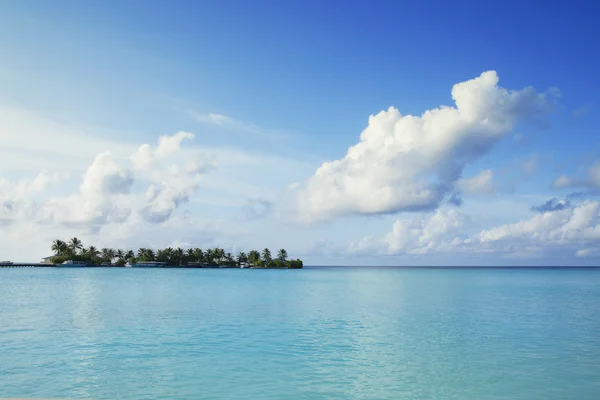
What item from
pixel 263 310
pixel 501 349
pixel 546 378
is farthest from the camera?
pixel 263 310

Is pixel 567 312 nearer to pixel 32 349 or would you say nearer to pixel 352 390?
pixel 352 390

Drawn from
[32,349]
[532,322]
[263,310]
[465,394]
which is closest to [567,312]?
[532,322]

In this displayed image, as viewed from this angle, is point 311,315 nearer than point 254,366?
No

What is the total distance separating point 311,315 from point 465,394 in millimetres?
30150

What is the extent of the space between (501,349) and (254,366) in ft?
56.7

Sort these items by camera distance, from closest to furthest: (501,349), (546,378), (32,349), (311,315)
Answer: (546,378)
(32,349)
(501,349)
(311,315)

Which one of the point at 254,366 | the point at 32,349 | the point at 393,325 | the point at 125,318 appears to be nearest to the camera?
the point at 254,366

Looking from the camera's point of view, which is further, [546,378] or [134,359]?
[134,359]

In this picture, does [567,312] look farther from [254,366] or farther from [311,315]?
[254,366]

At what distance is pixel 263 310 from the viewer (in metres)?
54.0

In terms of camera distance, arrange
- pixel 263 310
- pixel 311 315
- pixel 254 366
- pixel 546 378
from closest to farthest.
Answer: pixel 546 378, pixel 254 366, pixel 311 315, pixel 263 310

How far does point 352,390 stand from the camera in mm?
20484

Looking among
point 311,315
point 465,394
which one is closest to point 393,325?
point 311,315

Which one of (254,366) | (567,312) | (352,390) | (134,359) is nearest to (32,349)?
(134,359)
